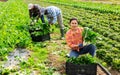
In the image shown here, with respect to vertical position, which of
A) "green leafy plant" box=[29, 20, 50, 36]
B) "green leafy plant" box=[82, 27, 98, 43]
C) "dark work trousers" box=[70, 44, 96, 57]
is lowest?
"green leafy plant" box=[29, 20, 50, 36]

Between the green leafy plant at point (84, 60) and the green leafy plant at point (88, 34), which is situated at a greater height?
the green leafy plant at point (88, 34)

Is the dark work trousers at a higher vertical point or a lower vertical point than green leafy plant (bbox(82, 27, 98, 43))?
lower

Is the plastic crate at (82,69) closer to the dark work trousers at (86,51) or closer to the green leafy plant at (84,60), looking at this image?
the green leafy plant at (84,60)

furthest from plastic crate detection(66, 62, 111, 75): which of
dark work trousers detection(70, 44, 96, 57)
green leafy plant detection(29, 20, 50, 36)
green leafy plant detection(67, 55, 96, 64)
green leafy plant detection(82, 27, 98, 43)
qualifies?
green leafy plant detection(29, 20, 50, 36)

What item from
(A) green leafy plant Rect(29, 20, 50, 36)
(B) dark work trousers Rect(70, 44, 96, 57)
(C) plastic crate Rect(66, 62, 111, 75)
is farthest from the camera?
(A) green leafy plant Rect(29, 20, 50, 36)

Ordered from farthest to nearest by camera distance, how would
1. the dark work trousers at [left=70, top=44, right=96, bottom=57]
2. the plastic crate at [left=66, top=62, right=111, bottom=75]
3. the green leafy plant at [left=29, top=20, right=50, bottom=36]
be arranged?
1. the green leafy plant at [left=29, top=20, right=50, bottom=36]
2. the dark work trousers at [left=70, top=44, right=96, bottom=57]
3. the plastic crate at [left=66, top=62, right=111, bottom=75]

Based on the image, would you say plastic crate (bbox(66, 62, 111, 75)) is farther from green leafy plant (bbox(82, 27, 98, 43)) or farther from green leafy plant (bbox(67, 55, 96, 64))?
green leafy plant (bbox(82, 27, 98, 43))

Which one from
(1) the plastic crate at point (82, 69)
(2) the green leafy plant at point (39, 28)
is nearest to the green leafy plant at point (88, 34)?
(1) the plastic crate at point (82, 69)

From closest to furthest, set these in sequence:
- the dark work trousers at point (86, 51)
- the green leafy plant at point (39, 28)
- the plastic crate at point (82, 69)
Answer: the plastic crate at point (82, 69), the dark work trousers at point (86, 51), the green leafy plant at point (39, 28)

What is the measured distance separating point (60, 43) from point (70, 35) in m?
3.51

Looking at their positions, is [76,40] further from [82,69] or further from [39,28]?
[39,28]

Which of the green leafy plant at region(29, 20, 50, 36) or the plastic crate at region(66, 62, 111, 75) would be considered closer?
the plastic crate at region(66, 62, 111, 75)

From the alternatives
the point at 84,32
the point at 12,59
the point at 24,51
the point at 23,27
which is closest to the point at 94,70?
the point at 84,32

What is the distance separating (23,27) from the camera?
12.3 meters
